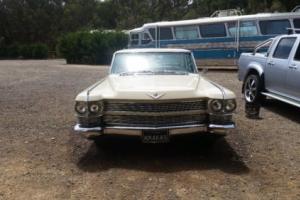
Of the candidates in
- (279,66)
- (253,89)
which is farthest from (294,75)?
(253,89)

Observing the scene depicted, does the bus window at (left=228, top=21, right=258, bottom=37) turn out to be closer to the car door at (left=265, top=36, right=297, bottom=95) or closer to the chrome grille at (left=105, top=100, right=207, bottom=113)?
the car door at (left=265, top=36, right=297, bottom=95)

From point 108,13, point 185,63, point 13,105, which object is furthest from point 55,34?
point 185,63

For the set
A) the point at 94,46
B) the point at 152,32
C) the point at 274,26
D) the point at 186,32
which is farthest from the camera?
the point at 94,46

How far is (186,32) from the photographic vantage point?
24953 mm

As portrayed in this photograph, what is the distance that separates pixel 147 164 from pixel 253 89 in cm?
555

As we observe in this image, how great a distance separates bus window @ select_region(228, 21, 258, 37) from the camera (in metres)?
22.3

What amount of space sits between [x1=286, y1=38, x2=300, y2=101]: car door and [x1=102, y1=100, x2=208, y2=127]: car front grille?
343 cm

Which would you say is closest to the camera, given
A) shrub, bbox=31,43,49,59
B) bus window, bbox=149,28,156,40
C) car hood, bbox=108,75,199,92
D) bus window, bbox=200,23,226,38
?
car hood, bbox=108,75,199,92

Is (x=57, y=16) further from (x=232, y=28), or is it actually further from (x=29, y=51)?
(x=232, y=28)

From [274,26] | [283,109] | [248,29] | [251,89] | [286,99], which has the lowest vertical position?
[283,109]

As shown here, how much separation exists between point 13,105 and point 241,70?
575cm

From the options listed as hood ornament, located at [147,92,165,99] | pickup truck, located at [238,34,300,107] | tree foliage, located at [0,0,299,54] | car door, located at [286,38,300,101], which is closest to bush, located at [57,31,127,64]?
pickup truck, located at [238,34,300,107]

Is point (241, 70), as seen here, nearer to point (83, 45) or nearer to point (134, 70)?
point (134, 70)

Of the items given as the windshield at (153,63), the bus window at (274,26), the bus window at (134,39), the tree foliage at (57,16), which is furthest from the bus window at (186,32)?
the tree foliage at (57,16)
